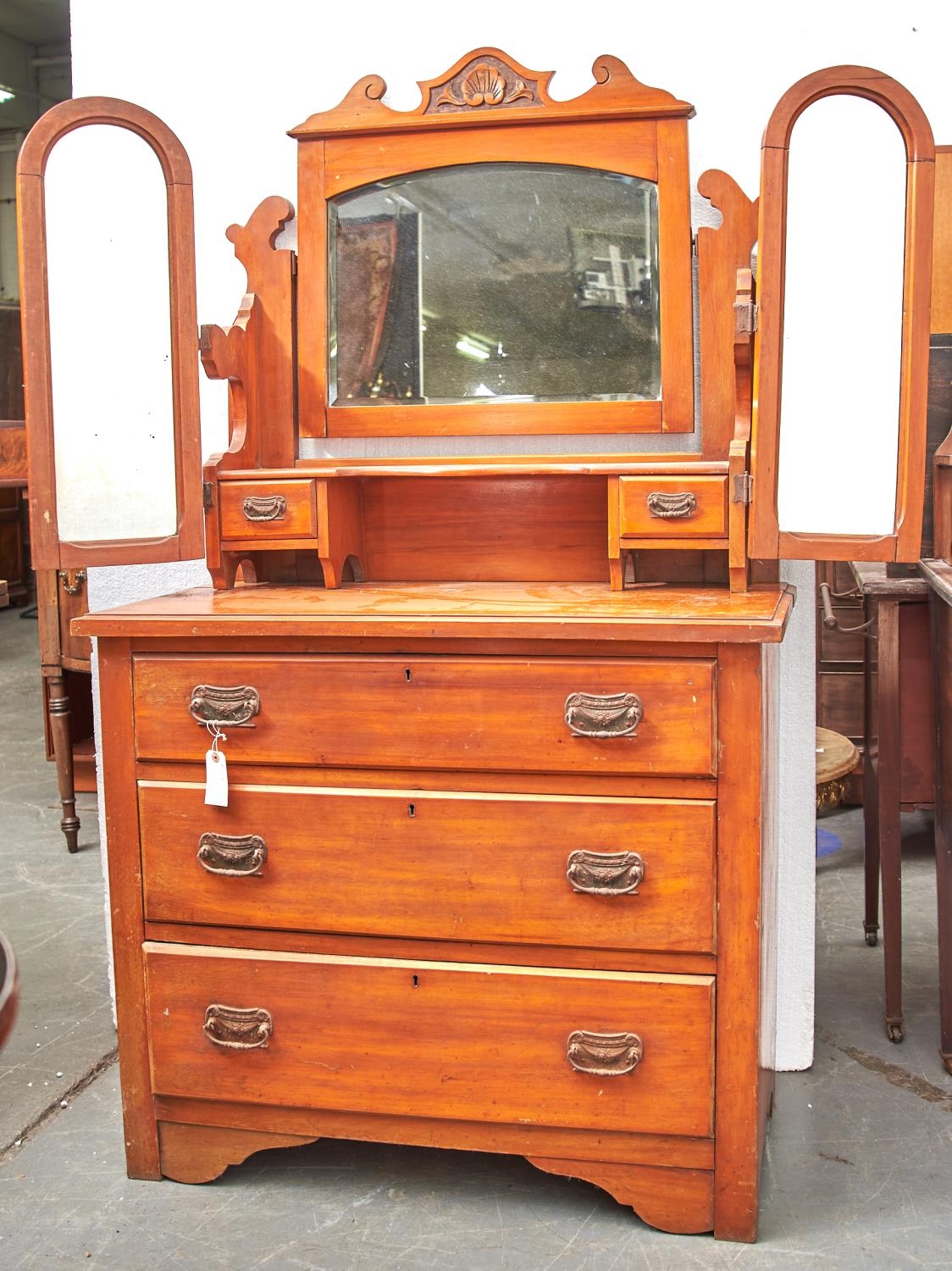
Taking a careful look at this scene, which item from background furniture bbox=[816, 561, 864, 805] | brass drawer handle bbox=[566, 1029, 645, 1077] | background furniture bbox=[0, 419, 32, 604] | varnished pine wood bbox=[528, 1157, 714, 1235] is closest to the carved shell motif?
brass drawer handle bbox=[566, 1029, 645, 1077]

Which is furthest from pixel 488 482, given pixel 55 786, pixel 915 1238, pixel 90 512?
pixel 55 786

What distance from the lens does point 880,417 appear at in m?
2.16

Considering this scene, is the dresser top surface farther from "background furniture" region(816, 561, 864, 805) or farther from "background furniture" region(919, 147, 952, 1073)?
"background furniture" region(816, 561, 864, 805)

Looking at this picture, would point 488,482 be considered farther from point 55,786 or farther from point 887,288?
point 55,786

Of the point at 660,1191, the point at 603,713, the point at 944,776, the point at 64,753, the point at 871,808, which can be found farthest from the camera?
the point at 64,753

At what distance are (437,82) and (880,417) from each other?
1.10 metres

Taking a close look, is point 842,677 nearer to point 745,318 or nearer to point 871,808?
point 871,808

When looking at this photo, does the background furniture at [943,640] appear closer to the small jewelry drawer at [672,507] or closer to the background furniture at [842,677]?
the small jewelry drawer at [672,507]

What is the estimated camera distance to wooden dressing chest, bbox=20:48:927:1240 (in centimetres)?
202

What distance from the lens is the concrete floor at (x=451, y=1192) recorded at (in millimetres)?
2061

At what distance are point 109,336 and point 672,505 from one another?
1069 mm

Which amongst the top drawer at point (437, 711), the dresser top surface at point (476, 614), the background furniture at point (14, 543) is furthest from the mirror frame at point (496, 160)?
the background furniture at point (14, 543)

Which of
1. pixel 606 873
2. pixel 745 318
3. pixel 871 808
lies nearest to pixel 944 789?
pixel 871 808

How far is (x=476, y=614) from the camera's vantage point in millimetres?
2037
